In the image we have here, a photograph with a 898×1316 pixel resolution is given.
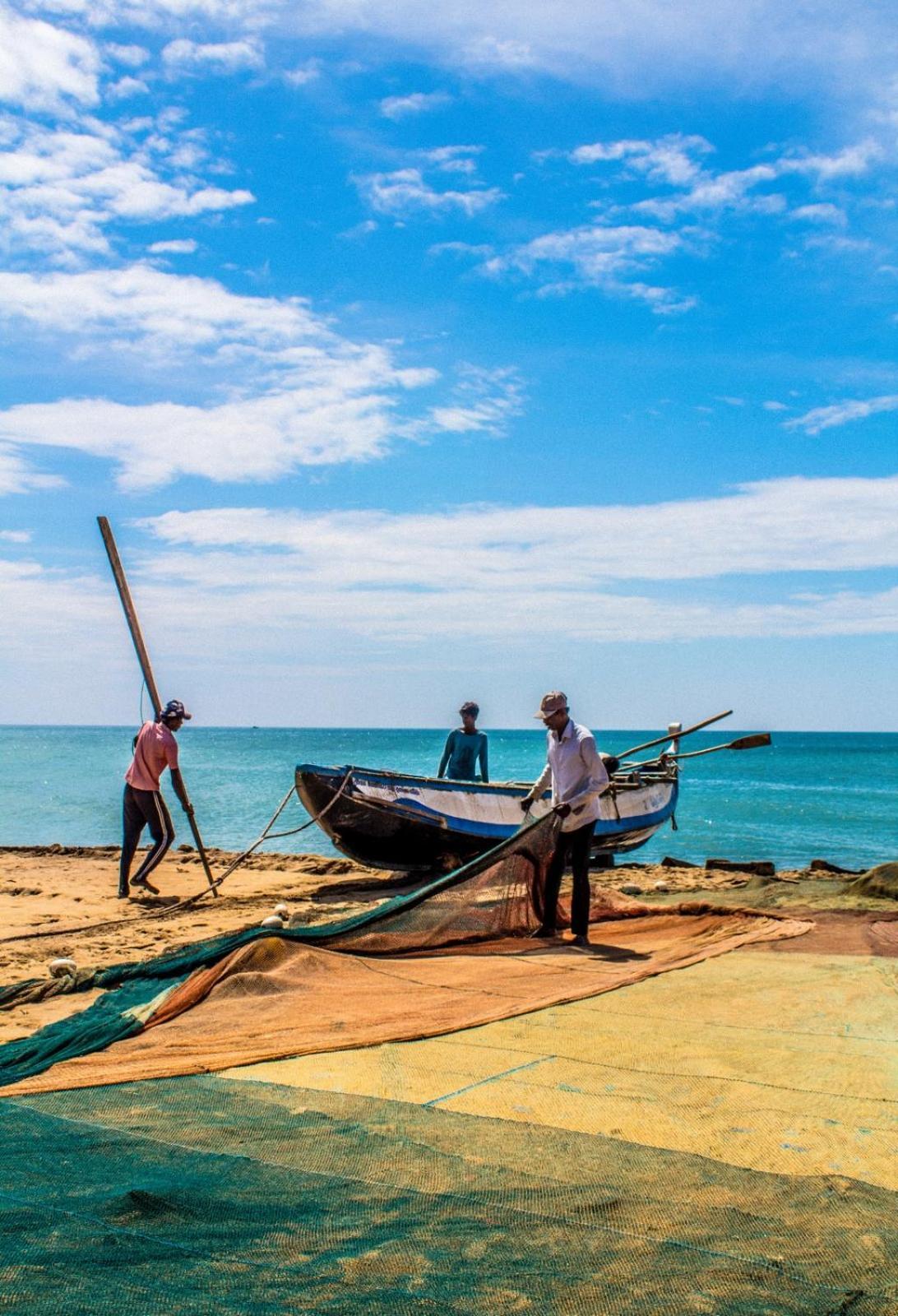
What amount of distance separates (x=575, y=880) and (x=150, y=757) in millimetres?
4621

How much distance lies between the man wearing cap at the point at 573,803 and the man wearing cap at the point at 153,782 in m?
4.05

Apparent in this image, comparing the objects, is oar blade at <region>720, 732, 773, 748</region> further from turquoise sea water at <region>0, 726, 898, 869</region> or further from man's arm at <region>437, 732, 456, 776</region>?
turquoise sea water at <region>0, 726, 898, 869</region>

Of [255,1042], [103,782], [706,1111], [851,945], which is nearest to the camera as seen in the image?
[706,1111]

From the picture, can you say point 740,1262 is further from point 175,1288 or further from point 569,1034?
point 569,1034

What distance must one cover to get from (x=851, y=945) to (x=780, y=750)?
4098 inches

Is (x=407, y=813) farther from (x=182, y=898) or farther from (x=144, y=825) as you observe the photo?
(x=144, y=825)

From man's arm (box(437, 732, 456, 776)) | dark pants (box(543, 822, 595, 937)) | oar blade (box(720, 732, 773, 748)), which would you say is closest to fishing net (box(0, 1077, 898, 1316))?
dark pants (box(543, 822, 595, 937))

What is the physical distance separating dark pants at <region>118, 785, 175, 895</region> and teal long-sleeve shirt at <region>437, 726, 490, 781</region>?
3.39 meters

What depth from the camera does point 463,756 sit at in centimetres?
1256

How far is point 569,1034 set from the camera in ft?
14.8

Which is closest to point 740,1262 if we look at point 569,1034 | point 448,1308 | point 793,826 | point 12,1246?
point 448,1308

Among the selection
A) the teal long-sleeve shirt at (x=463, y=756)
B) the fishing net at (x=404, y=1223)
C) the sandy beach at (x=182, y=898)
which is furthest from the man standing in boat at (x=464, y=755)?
the fishing net at (x=404, y=1223)

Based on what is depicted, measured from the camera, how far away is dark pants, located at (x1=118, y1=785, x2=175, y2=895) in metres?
10.0

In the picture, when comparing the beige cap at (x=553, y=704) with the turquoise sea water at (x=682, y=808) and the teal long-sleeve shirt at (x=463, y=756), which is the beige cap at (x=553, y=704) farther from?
the turquoise sea water at (x=682, y=808)
